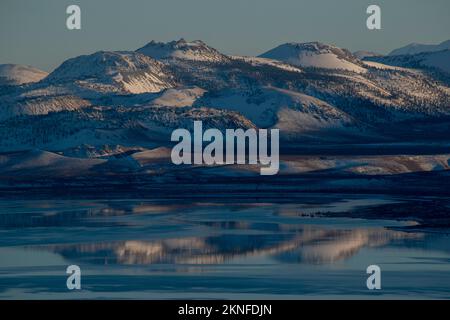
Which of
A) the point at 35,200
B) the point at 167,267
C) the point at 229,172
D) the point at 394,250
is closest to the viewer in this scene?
the point at 167,267

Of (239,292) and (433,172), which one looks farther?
(433,172)

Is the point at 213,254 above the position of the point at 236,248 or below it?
below

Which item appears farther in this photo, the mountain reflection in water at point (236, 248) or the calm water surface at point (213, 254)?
the mountain reflection in water at point (236, 248)

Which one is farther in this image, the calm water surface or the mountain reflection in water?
the mountain reflection in water

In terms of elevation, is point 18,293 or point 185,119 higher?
point 185,119

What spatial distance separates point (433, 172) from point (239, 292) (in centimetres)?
8078

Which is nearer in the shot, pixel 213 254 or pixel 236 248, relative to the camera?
pixel 213 254

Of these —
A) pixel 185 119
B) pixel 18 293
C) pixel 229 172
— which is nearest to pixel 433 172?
pixel 229 172

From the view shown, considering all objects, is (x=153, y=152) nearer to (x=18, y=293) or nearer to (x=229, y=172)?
(x=229, y=172)

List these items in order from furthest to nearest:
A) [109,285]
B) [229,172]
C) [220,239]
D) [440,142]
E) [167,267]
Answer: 1. [440,142]
2. [229,172]
3. [220,239]
4. [167,267]
5. [109,285]

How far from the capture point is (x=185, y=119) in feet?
625

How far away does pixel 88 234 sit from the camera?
250 feet
